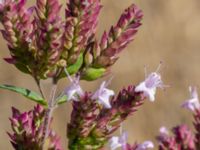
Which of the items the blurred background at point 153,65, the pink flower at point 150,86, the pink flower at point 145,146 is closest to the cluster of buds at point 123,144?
the pink flower at point 145,146

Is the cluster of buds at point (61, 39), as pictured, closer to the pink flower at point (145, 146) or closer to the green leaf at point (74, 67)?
the green leaf at point (74, 67)

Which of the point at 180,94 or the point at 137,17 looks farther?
the point at 180,94

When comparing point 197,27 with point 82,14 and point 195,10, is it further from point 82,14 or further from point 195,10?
point 82,14

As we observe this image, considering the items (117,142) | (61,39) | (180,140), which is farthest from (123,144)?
(61,39)

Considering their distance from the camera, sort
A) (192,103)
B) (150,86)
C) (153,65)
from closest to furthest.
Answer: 1. (150,86)
2. (192,103)
3. (153,65)

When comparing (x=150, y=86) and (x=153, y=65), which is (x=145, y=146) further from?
(x=153, y=65)

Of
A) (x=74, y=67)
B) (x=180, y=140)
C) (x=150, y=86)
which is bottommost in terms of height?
(x=180, y=140)

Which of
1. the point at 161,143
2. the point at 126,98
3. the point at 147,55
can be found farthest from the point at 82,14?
the point at 147,55

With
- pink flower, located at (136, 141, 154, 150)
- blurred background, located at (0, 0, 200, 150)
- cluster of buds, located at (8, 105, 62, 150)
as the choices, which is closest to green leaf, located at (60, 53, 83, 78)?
cluster of buds, located at (8, 105, 62, 150)
